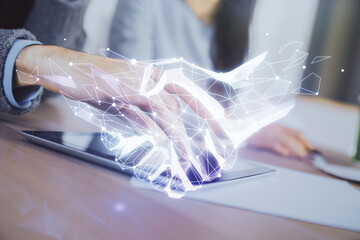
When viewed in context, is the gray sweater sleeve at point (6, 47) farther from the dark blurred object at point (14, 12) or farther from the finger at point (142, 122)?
the finger at point (142, 122)

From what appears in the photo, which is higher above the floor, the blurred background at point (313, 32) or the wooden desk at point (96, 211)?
the blurred background at point (313, 32)

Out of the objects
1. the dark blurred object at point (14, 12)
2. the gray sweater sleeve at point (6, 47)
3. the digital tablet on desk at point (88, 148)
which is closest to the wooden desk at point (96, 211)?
the digital tablet on desk at point (88, 148)

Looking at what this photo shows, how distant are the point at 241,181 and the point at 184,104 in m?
0.13

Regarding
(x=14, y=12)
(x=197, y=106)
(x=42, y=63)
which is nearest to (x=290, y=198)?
(x=197, y=106)

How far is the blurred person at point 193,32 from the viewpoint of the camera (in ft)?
1.52

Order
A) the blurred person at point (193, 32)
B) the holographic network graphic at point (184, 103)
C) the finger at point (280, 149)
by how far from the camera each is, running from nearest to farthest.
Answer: the holographic network graphic at point (184, 103) → the blurred person at point (193, 32) → the finger at point (280, 149)

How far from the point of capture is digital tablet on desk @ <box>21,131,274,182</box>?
0.98 ft

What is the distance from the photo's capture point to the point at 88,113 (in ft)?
1.33

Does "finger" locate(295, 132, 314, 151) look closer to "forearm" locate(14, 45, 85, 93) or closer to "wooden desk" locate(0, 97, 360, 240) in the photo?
"wooden desk" locate(0, 97, 360, 240)

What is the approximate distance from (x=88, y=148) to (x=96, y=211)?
0.36 ft

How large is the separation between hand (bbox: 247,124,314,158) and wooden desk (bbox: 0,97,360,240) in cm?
33

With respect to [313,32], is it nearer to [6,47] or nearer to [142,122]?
[142,122]

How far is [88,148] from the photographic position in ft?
1.04

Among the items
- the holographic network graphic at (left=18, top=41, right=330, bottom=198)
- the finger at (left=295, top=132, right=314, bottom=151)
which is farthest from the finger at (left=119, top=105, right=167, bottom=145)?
the finger at (left=295, top=132, right=314, bottom=151)
